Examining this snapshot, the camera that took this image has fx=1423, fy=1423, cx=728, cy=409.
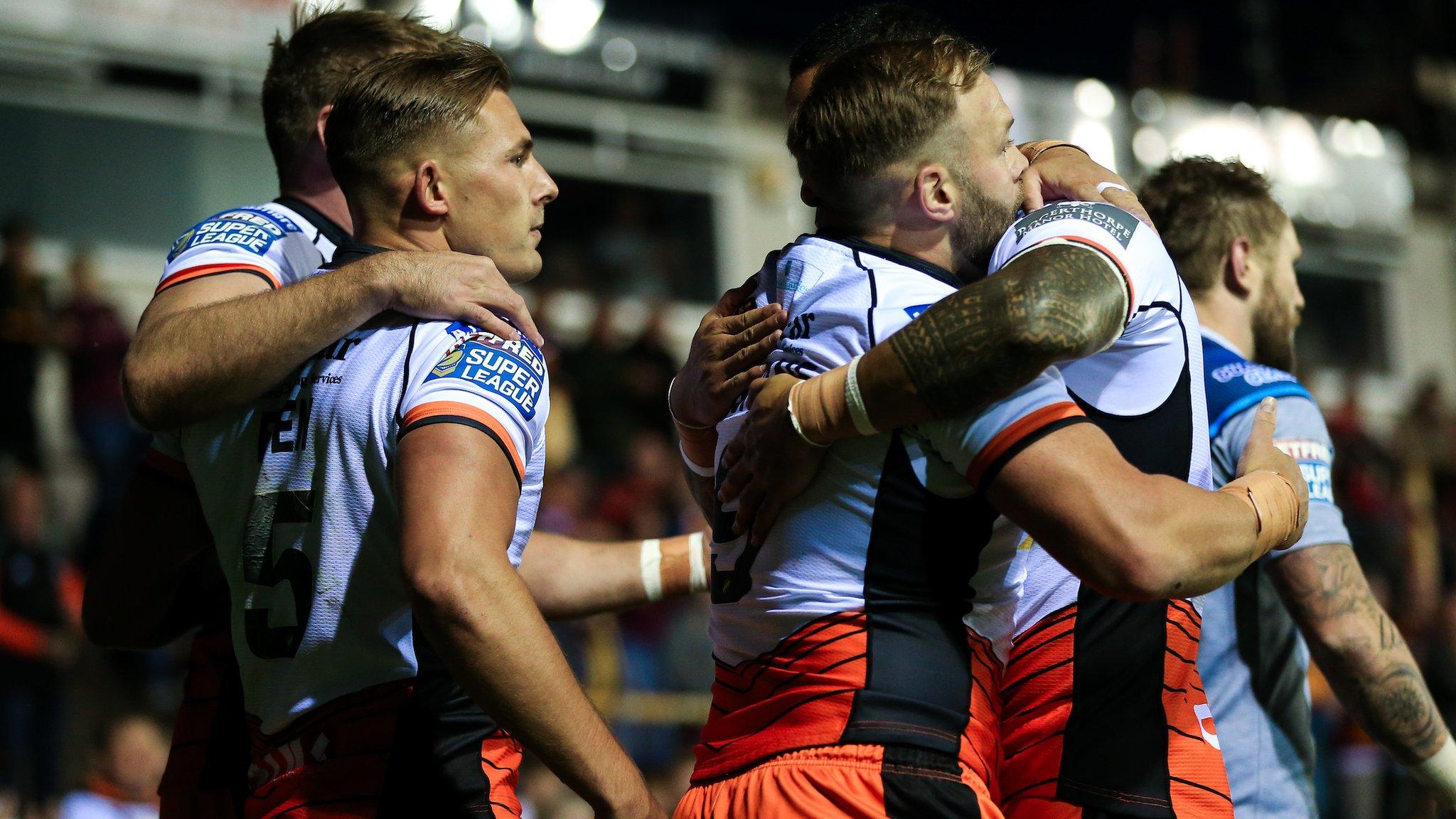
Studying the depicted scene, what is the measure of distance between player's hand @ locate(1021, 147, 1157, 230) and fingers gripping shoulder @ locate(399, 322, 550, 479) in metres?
0.99

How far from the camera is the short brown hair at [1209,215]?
362cm

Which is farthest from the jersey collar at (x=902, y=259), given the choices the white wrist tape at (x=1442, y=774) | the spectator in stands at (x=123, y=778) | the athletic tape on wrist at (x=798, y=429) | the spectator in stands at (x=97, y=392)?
the spectator in stands at (x=97, y=392)

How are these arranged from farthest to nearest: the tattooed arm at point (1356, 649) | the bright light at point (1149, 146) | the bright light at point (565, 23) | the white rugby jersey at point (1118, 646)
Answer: the bright light at point (1149, 146) → the bright light at point (565, 23) → the tattooed arm at point (1356, 649) → the white rugby jersey at point (1118, 646)

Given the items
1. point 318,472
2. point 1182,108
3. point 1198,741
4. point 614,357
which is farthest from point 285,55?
point 1182,108

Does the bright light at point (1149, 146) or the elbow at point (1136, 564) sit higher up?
the bright light at point (1149, 146)

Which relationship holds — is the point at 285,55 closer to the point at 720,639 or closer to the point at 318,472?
the point at 318,472

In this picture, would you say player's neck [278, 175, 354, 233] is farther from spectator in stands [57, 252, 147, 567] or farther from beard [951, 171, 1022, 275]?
spectator in stands [57, 252, 147, 567]

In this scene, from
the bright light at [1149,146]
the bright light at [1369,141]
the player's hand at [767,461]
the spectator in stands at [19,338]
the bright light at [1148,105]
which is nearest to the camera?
the player's hand at [767,461]

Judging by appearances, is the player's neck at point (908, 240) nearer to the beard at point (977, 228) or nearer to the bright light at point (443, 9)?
the beard at point (977, 228)

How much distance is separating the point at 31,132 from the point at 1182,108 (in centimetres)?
1206

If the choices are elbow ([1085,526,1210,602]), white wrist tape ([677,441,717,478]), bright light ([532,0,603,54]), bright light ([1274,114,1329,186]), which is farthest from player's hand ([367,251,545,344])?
bright light ([1274,114,1329,186])

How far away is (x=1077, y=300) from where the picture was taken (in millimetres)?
2225

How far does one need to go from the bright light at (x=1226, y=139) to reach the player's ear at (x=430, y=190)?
571 inches

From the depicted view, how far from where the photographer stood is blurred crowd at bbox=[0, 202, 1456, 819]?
7.25m
